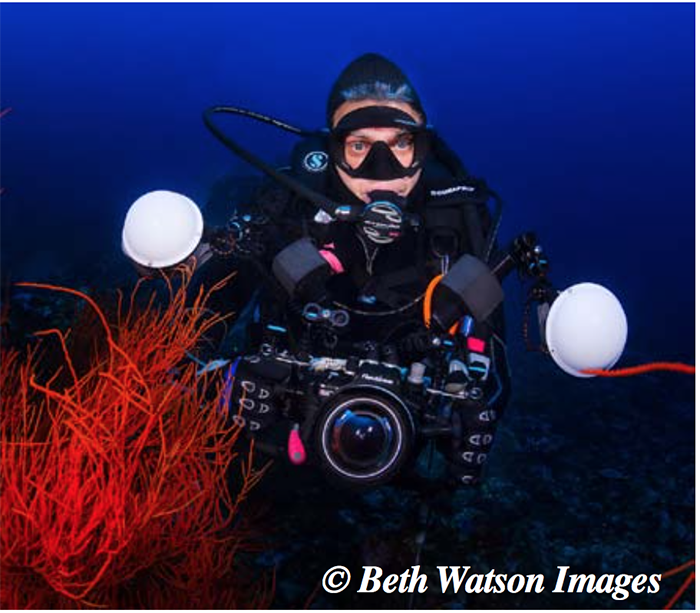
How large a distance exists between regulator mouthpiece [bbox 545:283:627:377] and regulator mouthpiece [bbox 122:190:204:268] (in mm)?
1777

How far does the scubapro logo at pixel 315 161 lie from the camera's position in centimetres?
346

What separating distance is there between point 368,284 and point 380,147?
0.79 m

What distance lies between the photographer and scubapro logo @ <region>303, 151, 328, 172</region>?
3.46 m

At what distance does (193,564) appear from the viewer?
2861mm

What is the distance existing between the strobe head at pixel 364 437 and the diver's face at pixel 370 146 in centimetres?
137

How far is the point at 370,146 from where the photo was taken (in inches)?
125

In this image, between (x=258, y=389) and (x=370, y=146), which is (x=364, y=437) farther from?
(x=370, y=146)

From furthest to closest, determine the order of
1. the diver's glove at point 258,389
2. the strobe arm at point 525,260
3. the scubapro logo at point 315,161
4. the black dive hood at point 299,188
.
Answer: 1. the scubapro logo at point 315,161
2. the black dive hood at point 299,188
3. the strobe arm at point 525,260
4. the diver's glove at point 258,389

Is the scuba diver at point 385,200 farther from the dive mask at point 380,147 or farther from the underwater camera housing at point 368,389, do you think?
the underwater camera housing at point 368,389

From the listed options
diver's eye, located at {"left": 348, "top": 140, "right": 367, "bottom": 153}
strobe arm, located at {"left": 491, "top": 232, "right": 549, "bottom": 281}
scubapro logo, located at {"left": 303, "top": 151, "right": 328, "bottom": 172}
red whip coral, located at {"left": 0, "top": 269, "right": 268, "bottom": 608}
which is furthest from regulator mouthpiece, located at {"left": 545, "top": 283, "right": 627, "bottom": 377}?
scubapro logo, located at {"left": 303, "top": 151, "right": 328, "bottom": 172}

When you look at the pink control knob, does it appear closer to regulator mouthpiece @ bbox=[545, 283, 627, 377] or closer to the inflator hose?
the inflator hose

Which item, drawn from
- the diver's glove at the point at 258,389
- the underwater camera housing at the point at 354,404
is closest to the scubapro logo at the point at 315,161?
the underwater camera housing at the point at 354,404

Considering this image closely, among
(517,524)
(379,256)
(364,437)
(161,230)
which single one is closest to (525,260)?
(379,256)

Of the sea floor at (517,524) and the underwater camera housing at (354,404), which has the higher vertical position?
the underwater camera housing at (354,404)
